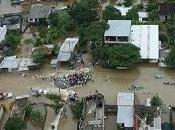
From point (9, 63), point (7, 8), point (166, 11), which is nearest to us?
point (9, 63)

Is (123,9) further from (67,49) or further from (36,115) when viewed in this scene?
(36,115)

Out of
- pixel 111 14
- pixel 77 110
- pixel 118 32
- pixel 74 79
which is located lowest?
pixel 77 110

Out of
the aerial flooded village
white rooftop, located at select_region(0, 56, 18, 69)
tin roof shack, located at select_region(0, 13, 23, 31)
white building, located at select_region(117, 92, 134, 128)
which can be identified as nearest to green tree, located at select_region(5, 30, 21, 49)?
the aerial flooded village

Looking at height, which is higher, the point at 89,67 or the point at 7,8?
the point at 7,8

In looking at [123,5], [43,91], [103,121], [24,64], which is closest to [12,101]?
[43,91]

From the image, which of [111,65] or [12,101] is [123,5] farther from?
[12,101]

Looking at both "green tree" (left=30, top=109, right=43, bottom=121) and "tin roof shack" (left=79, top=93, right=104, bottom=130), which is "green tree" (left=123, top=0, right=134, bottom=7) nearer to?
"tin roof shack" (left=79, top=93, right=104, bottom=130)

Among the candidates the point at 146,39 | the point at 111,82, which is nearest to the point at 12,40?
the point at 111,82
